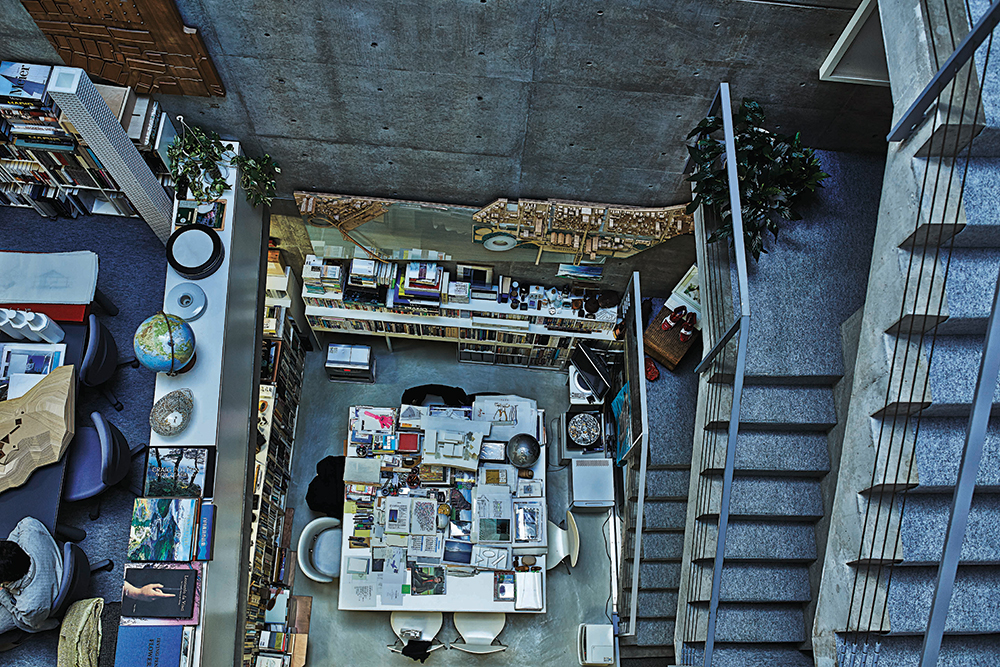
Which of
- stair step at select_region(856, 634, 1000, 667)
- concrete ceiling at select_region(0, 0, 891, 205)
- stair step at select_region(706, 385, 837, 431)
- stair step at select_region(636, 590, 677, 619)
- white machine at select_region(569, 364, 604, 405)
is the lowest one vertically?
stair step at select_region(636, 590, 677, 619)

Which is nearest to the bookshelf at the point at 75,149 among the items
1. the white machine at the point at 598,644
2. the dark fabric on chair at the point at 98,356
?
the dark fabric on chair at the point at 98,356

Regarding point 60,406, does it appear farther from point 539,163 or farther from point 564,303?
point 564,303

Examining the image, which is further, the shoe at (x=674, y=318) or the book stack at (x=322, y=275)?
the book stack at (x=322, y=275)

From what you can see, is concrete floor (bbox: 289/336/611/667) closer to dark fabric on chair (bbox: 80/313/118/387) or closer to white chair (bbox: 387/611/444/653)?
white chair (bbox: 387/611/444/653)

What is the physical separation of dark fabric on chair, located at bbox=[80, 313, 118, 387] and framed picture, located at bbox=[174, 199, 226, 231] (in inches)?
33.3

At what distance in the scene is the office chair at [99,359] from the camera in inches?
173

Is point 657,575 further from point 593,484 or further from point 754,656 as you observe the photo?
point 754,656

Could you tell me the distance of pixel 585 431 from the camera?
6594 millimetres

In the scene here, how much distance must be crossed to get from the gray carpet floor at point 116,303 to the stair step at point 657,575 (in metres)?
3.63

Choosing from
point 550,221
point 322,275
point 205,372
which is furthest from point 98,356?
point 550,221

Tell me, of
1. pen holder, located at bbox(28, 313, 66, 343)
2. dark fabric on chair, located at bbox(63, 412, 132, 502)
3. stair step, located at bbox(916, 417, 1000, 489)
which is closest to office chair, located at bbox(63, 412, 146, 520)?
dark fabric on chair, located at bbox(63, 412, 132, 502)

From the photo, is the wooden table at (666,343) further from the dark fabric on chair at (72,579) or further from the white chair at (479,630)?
the dark fabric on chair at (72,579)

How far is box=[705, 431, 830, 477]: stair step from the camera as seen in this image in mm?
3952

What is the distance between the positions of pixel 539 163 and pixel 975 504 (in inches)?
126
